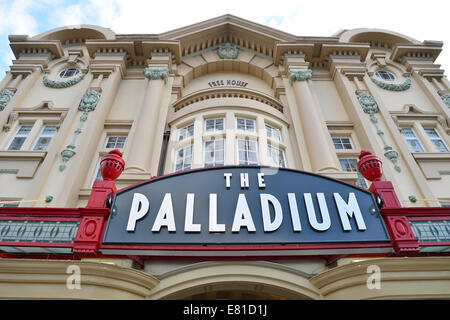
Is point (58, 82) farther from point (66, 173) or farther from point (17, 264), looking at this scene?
point (17, 264)

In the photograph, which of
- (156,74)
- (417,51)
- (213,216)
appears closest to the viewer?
(213,216)

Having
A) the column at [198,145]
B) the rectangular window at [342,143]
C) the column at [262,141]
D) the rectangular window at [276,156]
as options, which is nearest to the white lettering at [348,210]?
the column at [262,141]

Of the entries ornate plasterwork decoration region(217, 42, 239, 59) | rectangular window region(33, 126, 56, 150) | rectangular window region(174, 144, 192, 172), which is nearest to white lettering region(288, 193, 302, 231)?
rectangular window region(174, 144, 192, 172)

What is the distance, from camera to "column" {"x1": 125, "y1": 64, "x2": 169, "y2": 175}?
9.26m

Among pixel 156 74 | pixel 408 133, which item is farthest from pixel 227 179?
pixel 408 133

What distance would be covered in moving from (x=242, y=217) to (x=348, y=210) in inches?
91.5

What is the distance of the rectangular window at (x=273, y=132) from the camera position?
1072cm

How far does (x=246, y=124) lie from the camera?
1077cm

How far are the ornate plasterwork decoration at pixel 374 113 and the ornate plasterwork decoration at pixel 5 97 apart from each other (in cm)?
1510

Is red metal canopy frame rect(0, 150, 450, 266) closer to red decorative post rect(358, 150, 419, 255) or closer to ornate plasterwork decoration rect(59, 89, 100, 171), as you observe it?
red decorative post rect(358, 150, 419, 255)

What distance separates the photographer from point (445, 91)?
12.9 meters

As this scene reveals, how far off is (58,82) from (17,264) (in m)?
10.2

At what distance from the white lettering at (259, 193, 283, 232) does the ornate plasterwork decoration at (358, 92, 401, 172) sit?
5.98 meters

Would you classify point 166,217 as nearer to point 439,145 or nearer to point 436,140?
point 439,145
